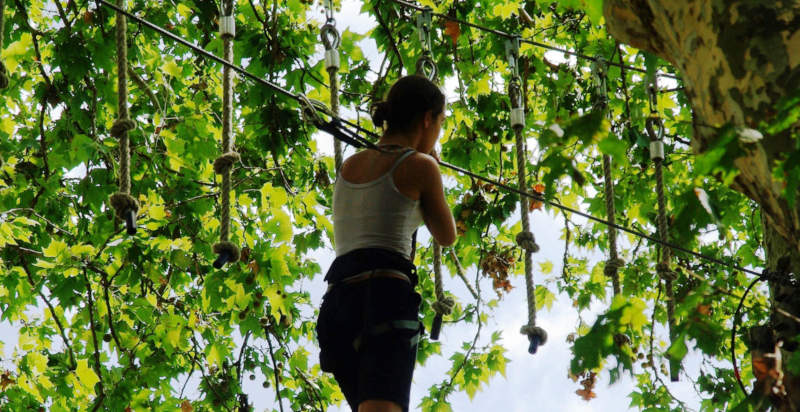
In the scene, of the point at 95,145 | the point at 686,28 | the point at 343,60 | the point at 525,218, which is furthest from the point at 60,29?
the point at 686,28

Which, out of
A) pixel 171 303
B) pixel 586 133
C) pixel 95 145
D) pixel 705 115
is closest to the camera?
pixel 586 133

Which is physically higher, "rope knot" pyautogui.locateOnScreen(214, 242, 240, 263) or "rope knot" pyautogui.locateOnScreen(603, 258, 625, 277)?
"rope knot" pyautogui.locateOnScreen(603, 258, 625, 277)

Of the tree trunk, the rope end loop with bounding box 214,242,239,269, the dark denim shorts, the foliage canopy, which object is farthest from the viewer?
the foliage canopy

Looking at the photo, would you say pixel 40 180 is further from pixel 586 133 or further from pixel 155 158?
pixel 586 133

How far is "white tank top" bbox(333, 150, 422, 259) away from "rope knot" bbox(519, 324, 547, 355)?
2.67ft

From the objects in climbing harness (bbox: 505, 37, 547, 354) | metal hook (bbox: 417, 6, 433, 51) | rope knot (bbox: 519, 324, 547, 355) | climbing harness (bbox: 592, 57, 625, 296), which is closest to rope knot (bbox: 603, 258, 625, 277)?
climbing harness (bbox: 592, 57, 625, 296)

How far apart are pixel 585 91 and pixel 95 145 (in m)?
3.36

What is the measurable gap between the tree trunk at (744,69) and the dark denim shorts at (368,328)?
2.85 feet

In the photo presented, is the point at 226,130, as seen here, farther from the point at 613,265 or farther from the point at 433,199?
the point at 613,265

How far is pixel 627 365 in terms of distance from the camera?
183 centimetres

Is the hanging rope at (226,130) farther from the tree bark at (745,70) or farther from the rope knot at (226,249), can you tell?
the tree bark at (745,70)

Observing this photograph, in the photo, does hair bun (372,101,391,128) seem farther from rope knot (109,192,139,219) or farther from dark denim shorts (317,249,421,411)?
rope knot (109,192,139,219)

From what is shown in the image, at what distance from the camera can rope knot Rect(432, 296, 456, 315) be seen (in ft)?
9.83

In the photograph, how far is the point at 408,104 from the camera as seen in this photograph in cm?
240
